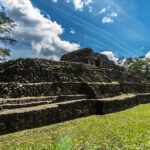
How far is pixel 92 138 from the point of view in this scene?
365 cm

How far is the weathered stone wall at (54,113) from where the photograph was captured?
4.65 meters

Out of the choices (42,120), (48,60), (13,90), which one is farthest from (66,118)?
(48,60)

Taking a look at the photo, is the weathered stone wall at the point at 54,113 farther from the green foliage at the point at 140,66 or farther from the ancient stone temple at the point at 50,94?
Result: the green foliage at the point at 140,66

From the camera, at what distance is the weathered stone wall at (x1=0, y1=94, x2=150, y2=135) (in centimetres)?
465

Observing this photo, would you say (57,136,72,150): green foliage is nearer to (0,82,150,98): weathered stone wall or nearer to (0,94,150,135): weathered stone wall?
(0,94,150,135): weathered stone wall

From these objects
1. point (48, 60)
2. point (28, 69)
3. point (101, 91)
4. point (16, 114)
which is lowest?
point (16, 114)

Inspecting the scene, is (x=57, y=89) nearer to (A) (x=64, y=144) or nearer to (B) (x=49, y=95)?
(B) (x=49, y=95)

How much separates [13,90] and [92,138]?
635 centimetres

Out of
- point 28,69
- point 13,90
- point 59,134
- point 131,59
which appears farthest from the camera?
point 131,59

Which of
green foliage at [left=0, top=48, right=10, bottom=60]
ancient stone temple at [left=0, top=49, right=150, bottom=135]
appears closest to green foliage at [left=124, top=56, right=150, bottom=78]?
ancient stone temple at [left=0, top=49, right=150, bottom=135]

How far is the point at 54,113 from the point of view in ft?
19.2

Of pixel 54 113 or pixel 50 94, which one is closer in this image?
pixel 54 113

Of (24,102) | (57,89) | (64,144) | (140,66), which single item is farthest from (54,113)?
(140,66)

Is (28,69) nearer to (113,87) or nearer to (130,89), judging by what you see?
(113,87)
